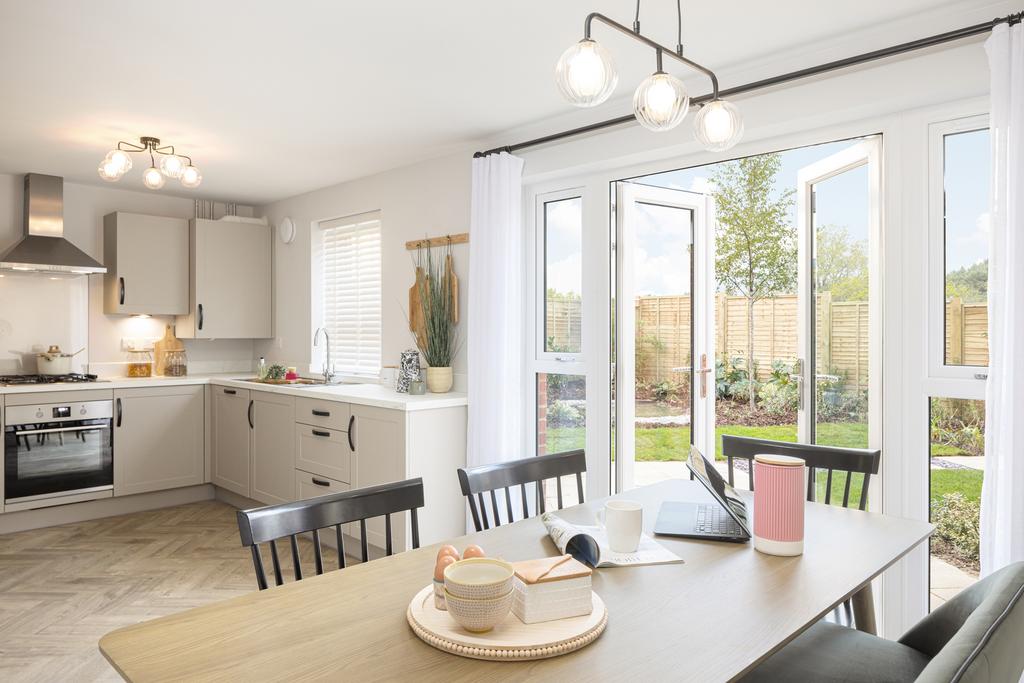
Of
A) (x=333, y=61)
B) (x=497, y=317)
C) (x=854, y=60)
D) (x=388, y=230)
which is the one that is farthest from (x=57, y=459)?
(x=854, y=60)

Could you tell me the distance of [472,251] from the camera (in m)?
3.75

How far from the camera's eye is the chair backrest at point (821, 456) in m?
2.16

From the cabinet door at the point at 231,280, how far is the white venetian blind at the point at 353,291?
0.70 m

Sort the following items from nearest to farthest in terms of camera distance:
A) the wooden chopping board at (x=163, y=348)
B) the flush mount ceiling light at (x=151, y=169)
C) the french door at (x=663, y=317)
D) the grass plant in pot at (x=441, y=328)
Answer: the flush mount ceiling light at (x=151, y=169) → the french door at (x=663, y=317) → the grass plant in pot at (x=441, y=328) → the wooden chopping board at (x=163, y=348)

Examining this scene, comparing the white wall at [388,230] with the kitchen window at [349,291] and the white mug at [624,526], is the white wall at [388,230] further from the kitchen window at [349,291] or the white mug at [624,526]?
the white mug at [624,526]

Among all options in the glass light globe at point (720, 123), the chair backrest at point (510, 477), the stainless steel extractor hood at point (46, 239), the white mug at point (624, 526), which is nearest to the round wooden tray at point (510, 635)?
the white mug at point (624, 526)

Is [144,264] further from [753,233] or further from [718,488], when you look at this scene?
[753,233]

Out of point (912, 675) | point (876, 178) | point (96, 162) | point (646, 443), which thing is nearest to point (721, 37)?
point (876, 178)

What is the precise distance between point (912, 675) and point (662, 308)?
2.93m

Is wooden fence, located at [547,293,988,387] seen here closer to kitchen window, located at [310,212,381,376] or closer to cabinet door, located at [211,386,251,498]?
kitchen window, located at [310,212,381,376]

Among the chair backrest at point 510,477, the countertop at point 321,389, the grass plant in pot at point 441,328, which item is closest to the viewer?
the chair backrest at point 510,477

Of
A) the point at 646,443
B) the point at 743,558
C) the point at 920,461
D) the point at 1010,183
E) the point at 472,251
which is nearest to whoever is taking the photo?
the point at 743,558

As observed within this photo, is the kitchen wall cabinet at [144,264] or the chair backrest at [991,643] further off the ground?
the kitchen wall cabinet at [144,264]

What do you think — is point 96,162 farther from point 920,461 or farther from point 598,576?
point 920,461
